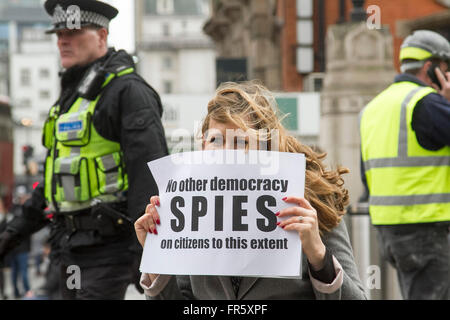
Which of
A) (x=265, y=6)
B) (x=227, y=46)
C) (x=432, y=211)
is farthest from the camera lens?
(x=227, y=46)

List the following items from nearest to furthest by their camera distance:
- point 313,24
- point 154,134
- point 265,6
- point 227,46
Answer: point 154,134 → point 313,24 → point 265,6 → point 227,46

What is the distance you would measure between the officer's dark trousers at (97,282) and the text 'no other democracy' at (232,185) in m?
1.88

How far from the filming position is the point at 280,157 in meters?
2.65

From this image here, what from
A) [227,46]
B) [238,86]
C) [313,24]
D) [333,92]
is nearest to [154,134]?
[238,86]

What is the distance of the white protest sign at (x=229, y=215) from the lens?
8.48ft

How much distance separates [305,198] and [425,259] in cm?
254

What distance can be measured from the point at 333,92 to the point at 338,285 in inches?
460

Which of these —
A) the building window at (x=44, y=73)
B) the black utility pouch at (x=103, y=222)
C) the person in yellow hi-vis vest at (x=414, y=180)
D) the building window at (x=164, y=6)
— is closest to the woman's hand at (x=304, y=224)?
the black utility pouch at (x=103, y=222)

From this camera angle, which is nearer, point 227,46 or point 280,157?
point 280,157

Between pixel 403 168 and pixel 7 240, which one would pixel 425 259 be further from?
pixel 7 240

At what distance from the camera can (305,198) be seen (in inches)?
111

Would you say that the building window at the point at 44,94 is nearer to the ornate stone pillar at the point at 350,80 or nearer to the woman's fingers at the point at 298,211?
the ornate stone pillar at the point at 350,80

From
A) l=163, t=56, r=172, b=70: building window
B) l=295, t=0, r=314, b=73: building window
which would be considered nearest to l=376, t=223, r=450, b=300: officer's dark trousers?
l=295, t=0, r=314, b=73: building window

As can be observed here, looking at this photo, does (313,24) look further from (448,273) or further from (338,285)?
(338,285)
